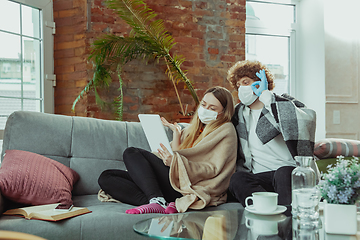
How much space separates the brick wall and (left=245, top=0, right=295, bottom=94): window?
32cm

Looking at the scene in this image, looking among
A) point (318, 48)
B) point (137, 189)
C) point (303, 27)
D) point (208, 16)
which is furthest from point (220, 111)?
point (303, 27)

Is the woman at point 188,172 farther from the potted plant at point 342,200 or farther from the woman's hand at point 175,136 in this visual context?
the potted plant at point 342,200

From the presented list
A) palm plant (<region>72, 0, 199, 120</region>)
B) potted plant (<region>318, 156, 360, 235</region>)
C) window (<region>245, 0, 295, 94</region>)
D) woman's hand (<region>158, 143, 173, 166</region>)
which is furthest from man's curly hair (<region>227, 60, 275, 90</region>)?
window (<region>245, 0, 295, 94</region>)

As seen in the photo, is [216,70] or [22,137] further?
[216,70]

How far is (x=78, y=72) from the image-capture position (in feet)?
10.3

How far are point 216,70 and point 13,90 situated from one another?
1.80m

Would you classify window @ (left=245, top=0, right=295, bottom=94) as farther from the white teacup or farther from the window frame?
the white teacup

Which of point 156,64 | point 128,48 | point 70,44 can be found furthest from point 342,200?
point 70,44

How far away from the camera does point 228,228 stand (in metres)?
1.11

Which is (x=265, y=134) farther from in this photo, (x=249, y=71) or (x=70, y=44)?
(x=70, y=44)

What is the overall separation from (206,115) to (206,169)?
35cm

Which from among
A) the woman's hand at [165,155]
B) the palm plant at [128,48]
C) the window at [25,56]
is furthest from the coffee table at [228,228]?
the window at [25,56]

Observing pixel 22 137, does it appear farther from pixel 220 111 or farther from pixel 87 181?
pixel 220 111

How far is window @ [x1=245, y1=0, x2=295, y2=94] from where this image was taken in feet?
12.6
